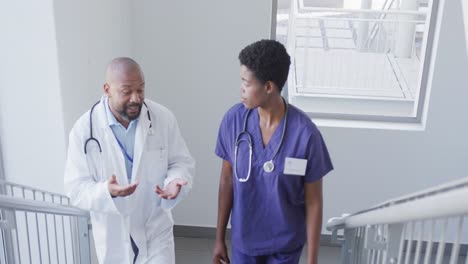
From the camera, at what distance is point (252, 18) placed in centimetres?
327

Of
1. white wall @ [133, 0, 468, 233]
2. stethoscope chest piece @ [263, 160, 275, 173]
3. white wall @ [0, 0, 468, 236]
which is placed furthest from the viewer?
white wall @ [133, 0, 468, 233]

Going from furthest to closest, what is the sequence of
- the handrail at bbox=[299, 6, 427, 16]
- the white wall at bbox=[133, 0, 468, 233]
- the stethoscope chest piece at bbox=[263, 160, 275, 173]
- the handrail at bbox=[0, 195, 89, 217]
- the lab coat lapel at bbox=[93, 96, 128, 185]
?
the handrail at bbox=[299, 6, 427, 16]
the white wall at bbox=[133, 0, 468, 233]
the lab coat lapel at bbox=[93, 96, 128, 185]
the stethoscope chest piece at bbox=[263, 160, 275, 173]
the handrail at bbox=[0, 195, 89, 217]

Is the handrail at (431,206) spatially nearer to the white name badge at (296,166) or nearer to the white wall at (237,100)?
the white name badge at (296,166)

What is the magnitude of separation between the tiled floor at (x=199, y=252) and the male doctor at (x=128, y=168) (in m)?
1.46

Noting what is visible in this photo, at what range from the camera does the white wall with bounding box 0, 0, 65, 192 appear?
235cm

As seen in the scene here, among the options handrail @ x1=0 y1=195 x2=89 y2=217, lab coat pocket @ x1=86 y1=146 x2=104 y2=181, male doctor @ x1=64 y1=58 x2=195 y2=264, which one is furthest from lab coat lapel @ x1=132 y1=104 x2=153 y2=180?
handrail @ x1=0 y1=195 x2=89 y2=217

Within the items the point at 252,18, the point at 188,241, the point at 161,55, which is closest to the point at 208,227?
the point at 188,241

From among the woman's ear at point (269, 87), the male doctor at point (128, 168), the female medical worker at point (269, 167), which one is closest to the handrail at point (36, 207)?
the male doctor at point (128, 168)

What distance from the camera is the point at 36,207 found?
172cm

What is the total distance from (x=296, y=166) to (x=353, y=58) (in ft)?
9.37

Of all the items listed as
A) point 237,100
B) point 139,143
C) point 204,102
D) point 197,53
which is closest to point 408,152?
point 237,100

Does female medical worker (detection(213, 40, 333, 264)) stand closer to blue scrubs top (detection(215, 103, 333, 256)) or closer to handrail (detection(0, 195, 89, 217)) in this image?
blue scrubs top (detection(215, 103, 333, 256))

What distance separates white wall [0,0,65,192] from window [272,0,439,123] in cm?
200

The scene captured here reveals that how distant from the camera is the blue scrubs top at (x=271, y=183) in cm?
192
